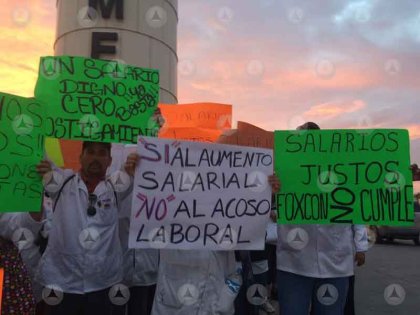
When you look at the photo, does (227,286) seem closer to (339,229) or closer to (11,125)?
(339,229)

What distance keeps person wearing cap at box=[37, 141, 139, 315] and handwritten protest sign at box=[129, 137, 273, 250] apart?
0.63ft

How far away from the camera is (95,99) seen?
3.66 m

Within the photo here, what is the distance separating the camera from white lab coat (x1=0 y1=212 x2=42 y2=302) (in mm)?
2993

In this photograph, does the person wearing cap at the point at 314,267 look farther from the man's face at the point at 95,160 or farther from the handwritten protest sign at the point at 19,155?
the handwritten protest sign at the point at 19,155

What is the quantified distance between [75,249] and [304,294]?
1563 mm

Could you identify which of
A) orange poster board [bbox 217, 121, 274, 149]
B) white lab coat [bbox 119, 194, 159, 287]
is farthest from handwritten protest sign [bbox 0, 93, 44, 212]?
orange poster board [bbox 217, 121, 274, 149]

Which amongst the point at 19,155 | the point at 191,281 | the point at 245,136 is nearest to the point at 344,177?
the point at 245,136

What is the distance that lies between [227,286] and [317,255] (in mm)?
698

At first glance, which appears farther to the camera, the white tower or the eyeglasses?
the white tower

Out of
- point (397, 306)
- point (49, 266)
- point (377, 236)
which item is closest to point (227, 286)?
point (49, 266)

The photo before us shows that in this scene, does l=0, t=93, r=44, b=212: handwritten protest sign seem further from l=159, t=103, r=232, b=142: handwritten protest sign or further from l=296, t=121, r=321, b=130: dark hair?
Result: l=159, t=103, r=232, b=142: handwritten protest sign

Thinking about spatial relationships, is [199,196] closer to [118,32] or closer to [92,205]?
[92,205]

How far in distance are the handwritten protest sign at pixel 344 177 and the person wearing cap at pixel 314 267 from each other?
8.0 inches

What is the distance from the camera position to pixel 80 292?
3141 mm
